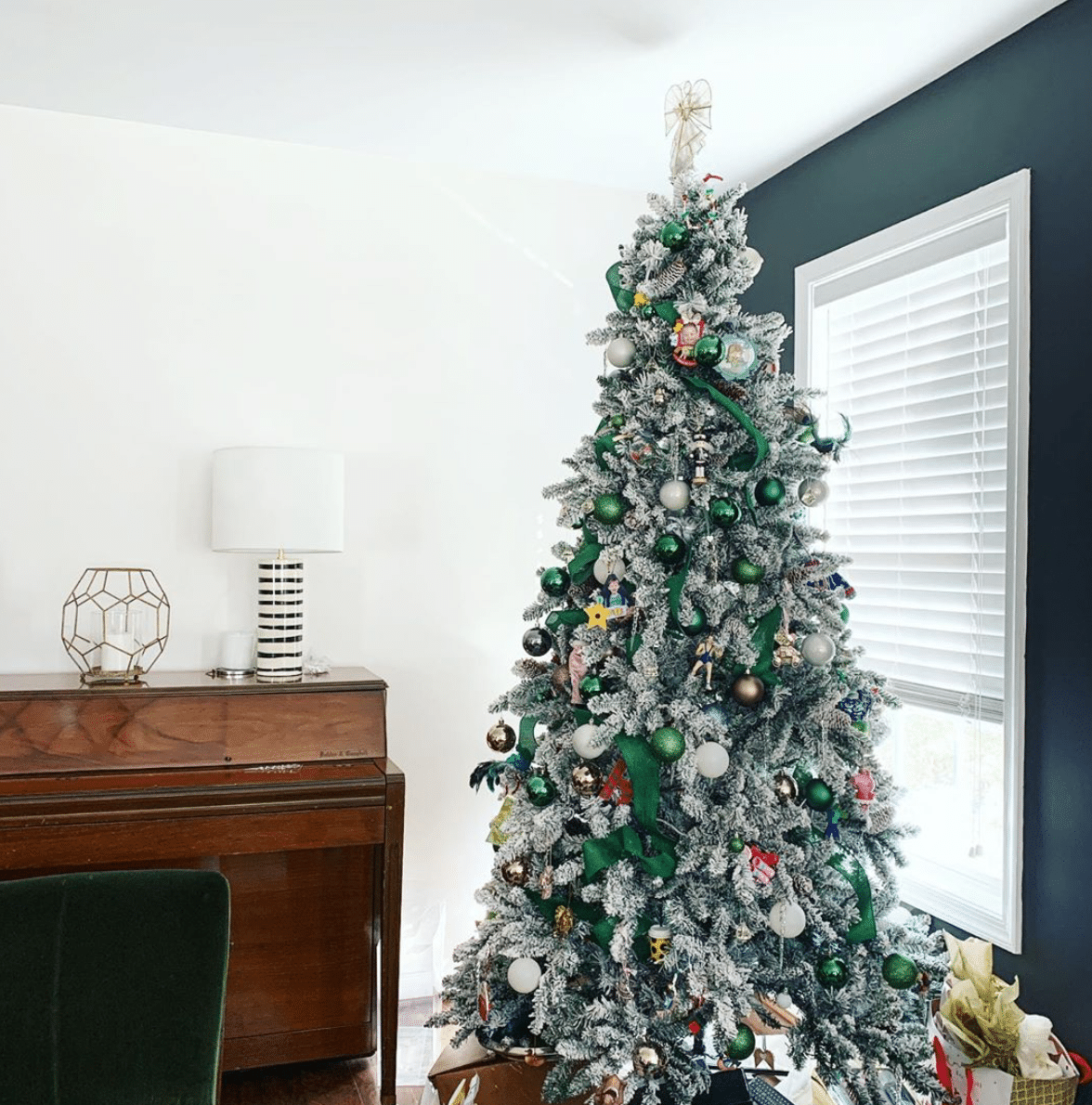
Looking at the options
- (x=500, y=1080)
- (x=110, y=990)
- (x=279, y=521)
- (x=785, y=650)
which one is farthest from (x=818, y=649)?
(x=279, y=521)

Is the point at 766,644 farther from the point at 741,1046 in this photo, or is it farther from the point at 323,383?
the point at 323,383

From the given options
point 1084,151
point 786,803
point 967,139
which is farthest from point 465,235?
point 786,803

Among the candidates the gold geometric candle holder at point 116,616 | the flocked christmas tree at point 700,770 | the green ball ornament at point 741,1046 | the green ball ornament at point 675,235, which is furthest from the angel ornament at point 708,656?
the gold geometric candle holder at point 116,616

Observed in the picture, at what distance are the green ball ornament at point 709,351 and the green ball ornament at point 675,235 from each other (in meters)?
0.22

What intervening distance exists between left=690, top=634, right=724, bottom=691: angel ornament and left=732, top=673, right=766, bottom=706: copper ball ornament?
0.06m

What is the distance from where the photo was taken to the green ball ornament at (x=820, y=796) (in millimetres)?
2057

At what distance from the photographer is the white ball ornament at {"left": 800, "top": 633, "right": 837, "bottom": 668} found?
6.75 feet

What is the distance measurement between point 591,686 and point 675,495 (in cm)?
43

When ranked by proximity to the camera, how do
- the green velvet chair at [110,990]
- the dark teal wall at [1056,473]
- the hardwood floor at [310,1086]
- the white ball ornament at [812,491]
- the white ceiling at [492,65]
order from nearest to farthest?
the green velvet chair at [110,990]
the white ball ornament at [812,491]
the dark teal wall at [1056,473]
the white ceiling at [492,65]
the hardwood floor at [310,1086]

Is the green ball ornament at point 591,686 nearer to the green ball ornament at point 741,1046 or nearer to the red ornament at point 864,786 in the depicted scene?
the red ornament at point 864,786

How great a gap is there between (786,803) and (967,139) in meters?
1.74

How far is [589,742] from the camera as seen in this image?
2.10 metres

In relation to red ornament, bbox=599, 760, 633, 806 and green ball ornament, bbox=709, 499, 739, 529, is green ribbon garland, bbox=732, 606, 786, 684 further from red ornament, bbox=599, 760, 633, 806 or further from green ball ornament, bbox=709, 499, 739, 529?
red ornament, bbox=599, 760, 633, 806

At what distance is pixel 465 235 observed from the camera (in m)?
3.49
